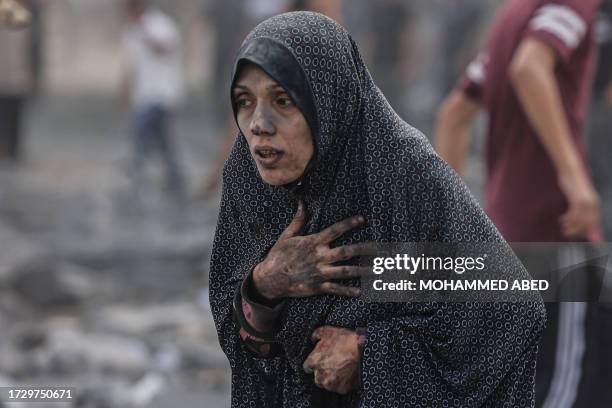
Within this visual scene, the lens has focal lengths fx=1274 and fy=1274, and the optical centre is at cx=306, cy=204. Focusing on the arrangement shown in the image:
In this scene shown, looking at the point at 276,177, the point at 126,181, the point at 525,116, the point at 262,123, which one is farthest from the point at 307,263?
the point at 126,181

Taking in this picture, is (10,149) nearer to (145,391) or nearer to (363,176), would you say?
(145,391)

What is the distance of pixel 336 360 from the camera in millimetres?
2787

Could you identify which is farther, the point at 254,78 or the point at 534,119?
the point at 534,119

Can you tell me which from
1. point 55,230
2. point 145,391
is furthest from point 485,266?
point 55,230

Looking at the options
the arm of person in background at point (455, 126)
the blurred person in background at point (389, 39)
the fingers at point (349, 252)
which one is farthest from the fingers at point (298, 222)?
the blurred person in background at point (389, 39)

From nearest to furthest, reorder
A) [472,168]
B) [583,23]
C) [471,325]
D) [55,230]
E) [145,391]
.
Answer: [471,325] → [583,23] → [145,391] → [55,230] → [472,168]

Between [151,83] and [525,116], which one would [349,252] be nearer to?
[525,116]

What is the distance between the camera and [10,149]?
39.8 feet

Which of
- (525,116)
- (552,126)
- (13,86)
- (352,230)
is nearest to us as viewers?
(352,230)

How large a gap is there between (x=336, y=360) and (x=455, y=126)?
2.15 meters

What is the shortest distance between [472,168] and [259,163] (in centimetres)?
950

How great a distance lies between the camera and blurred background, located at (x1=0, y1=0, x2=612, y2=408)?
6.14 meters

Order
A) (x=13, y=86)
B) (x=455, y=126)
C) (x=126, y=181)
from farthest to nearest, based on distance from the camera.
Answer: (x=126, y=181) < (x=13, y=86) < (x=455, y=126)

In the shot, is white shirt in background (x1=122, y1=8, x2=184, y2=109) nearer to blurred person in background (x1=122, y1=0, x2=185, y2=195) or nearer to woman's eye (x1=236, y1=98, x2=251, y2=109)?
blurred person in background (x1=122, y1=0, x2=185, y2=195)
